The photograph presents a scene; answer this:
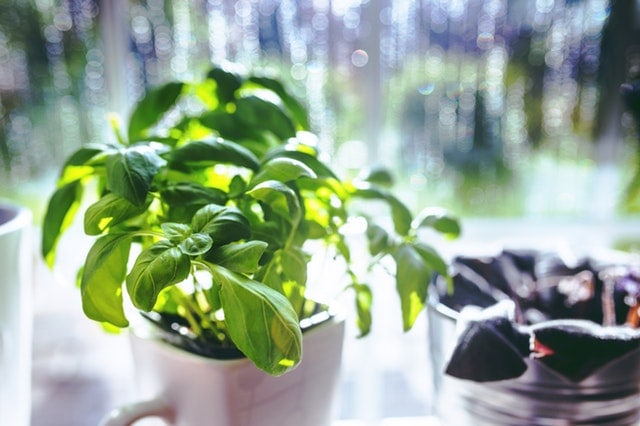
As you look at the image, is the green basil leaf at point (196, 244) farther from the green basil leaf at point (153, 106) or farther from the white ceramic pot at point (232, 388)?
the green basil leaf at point (153, 106)

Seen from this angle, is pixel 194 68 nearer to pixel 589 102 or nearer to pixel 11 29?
pixel 11 29

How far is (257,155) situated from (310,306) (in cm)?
16

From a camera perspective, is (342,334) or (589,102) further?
(589,102)

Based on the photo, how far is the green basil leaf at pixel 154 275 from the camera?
1.10 ft

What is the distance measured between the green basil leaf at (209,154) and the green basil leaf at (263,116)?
9 cm

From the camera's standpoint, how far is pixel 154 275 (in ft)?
1.10

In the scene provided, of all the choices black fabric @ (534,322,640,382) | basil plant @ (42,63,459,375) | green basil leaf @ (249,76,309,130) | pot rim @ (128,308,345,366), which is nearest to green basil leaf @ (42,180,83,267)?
basil plant @ (42,63,459,375)

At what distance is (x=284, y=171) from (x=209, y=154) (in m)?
0.07

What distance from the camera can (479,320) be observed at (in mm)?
489

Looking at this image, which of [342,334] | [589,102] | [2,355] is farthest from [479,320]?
[589,102]

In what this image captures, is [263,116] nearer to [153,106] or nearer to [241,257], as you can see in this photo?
[153,106]

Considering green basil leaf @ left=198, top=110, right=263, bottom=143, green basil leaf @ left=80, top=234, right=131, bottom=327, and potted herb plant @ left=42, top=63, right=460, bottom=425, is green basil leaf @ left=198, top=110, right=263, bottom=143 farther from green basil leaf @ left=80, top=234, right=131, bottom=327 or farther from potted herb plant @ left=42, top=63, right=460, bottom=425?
Result: green basil leaf @ left=80, top=234, right=131, bottom=327

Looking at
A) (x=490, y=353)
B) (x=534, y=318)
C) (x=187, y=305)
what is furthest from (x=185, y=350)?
(x=534, y=318)

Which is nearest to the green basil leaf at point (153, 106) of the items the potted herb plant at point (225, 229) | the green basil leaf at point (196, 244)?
the potted herb plant at point (225, 229)
